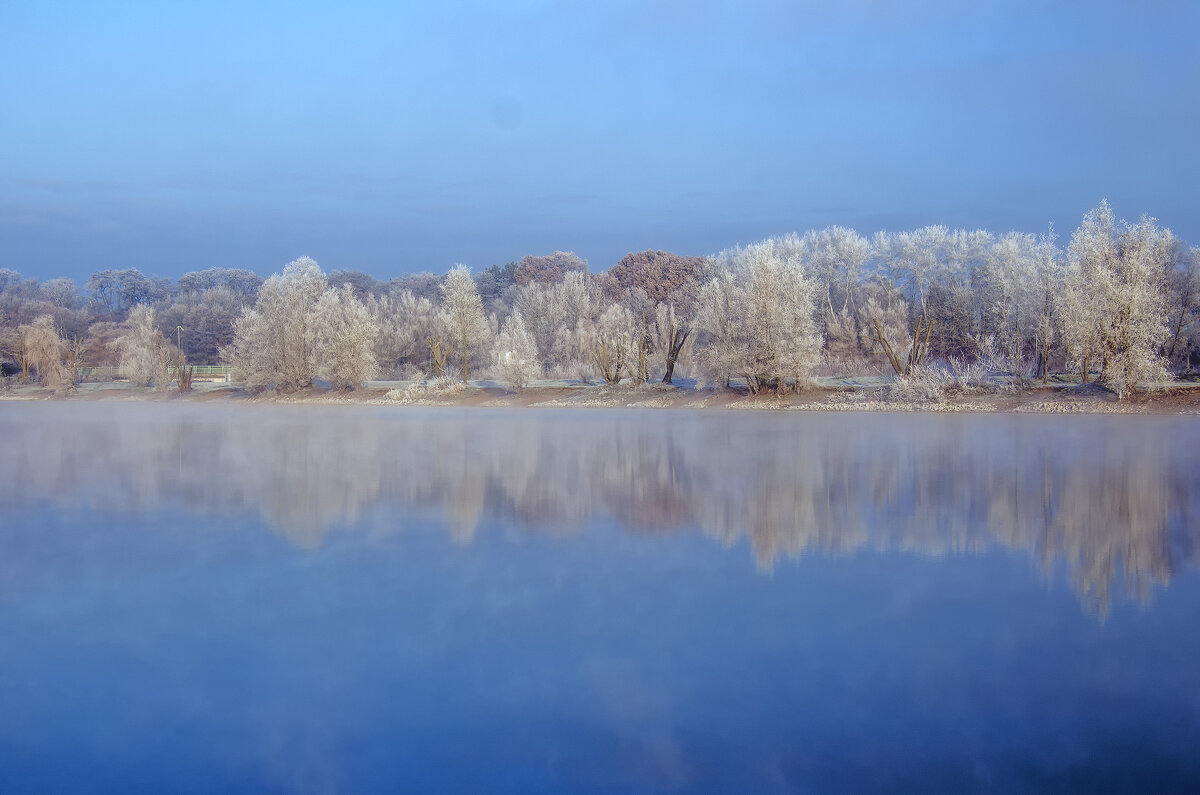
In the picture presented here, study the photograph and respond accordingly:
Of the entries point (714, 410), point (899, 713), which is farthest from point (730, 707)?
point (714, 410)

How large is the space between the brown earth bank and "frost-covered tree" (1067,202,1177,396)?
866mm

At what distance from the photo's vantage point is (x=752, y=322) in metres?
32.0

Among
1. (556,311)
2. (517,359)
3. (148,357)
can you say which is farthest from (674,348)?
(148,357)

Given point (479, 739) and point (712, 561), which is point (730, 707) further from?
point (712, 561)

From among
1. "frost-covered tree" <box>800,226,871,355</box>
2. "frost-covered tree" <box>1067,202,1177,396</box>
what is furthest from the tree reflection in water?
"frost-covered tree" <box>800,226,871,355</box>

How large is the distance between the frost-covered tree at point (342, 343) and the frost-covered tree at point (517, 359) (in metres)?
→ 6.72

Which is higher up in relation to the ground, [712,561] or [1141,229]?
[1141,229]

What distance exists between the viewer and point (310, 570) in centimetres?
718

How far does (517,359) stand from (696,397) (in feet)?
Result: 26.3

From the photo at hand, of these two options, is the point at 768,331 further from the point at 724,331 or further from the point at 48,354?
the point at 48,354

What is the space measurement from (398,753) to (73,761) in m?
1.47

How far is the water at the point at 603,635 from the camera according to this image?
390 centimetres

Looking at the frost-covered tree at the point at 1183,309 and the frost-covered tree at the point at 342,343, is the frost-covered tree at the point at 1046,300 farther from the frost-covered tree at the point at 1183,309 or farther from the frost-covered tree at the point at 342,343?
the frost-covered tree at the point at 342,343

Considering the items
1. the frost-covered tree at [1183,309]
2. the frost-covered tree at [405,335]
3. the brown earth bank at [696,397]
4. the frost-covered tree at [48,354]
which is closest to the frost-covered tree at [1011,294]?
the brown earth bank at [696,397]
